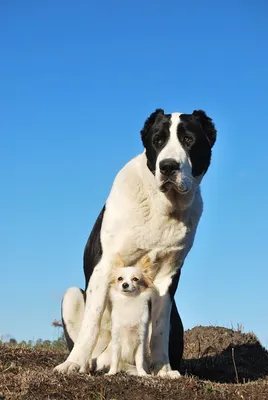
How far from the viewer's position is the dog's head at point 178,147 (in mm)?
6719

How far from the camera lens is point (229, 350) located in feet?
34.1

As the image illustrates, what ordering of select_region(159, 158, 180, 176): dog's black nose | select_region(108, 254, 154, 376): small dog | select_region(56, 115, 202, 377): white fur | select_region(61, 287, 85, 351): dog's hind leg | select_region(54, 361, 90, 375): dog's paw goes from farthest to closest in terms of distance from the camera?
select_region(61, 287, 85, 351): dog's hind leg, select_region(56, 115, 202, 377): white fur, select_region(108, 254, 154, 376): small dog, select_region(54, 361, 90, 375): dog's paw, select_region(159, 158, 180, 176): dog's black nose

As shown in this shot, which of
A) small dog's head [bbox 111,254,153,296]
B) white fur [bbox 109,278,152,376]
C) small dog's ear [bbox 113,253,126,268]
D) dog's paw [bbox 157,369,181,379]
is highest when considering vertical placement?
small dog's ear [bbox 113,253,126,268]

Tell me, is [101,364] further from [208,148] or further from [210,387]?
[208,148]

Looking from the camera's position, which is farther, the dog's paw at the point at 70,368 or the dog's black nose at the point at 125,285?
the dog's black nose at the point at 125,285

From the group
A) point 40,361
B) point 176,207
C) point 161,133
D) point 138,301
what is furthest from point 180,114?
point 40,361

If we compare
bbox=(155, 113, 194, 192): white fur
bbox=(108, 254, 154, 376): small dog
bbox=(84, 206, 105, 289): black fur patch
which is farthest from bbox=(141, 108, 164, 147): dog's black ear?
bbox=(108, 254, 154, 376): small dog

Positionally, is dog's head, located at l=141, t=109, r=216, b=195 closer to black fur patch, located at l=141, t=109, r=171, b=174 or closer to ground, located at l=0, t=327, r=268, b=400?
black fur patch, located at l=141, t=109, r=171, b=174

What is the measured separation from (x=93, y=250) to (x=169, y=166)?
1.26 m

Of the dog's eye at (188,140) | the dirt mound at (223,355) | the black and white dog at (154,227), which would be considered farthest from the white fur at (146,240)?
the dirt mound at (223,355)

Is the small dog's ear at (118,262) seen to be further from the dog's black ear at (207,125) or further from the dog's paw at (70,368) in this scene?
the dog's black ear at (207,125)

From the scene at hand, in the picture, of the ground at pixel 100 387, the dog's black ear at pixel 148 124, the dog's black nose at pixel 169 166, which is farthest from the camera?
the dog's black ear at pixel 148 124

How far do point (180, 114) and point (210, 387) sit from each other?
7.77 feet

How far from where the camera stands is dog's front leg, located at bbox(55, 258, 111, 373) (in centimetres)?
695
